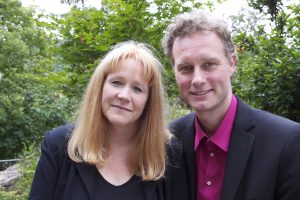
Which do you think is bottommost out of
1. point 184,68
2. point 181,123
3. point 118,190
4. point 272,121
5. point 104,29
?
point 118,190

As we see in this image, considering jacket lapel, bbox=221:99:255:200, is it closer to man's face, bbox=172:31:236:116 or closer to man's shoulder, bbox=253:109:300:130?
man's shoulder, bbox=253:109:300:130

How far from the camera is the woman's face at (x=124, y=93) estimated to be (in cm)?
270

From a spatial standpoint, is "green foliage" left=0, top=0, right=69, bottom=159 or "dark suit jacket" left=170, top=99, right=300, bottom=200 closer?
"dark suit jacket" left=170, top=99, right=300, bottom=200

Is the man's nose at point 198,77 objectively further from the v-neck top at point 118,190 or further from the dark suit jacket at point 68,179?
the v-neck top at point 118,190

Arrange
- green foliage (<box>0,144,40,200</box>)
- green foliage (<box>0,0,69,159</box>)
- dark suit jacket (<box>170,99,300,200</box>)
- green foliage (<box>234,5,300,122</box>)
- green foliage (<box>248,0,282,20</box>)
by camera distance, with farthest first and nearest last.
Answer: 1. green foliage (<box>0,0,69,159</box>)
2. green foliage (<box>248,0,282,20</box>)
3. green foliage (<box>0,144,40,200</box>)
4. green foliage (<box>234,5,300,122</box>)
5. dark suit jacket (<box>170,99,300,200</box>)

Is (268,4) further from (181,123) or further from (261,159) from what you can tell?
(261,159)

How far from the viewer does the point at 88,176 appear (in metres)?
2.64

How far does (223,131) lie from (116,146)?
81 cm

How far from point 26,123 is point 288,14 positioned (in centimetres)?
1180

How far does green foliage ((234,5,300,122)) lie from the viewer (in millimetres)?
4043

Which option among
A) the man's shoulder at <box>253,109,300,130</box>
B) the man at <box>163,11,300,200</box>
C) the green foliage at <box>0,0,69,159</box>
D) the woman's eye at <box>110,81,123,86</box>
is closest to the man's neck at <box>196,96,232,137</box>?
the man at <box>163,11,300,200</box>

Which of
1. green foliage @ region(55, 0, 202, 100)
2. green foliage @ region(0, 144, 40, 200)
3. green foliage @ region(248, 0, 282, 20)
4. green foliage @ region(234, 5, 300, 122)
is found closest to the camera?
green foliage @ region(234, 5, 300, 122)

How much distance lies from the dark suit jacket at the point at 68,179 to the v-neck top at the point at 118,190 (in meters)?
0.04

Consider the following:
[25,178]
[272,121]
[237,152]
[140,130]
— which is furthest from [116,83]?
[25,178]
